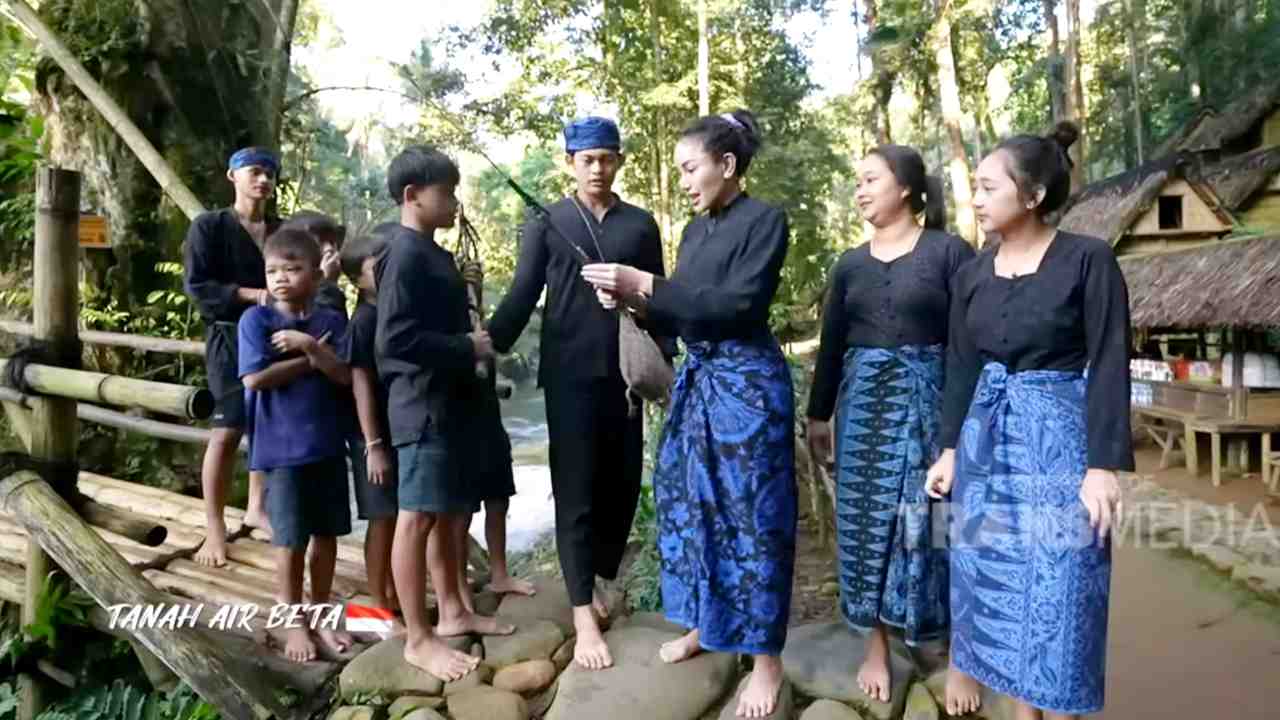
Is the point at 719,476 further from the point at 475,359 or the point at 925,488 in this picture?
the point at 475,359

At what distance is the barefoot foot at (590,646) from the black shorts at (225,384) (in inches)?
75.5

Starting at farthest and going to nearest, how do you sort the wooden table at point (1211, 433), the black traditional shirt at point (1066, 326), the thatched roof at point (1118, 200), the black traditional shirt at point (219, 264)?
the thatched roof at point (1118, 200) → the wooden table at point (1211, 433) → the black traditional shirt at point (219, 264) → the black traditional shirt at point (1066, 326)

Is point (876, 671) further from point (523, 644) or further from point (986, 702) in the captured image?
point (523, 644)

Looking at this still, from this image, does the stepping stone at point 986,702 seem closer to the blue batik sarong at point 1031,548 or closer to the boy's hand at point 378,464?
the blue batik sarong at point 1031,548

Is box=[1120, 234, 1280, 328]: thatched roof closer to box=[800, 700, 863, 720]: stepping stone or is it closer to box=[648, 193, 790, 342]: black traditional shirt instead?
box=[800, 700, 863, 720]: stepping stone

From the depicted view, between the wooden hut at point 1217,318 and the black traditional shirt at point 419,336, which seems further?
the wooden hut at point 1217,318

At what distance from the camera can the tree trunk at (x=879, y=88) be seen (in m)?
16.1

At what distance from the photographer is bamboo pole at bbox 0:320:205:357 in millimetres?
4793

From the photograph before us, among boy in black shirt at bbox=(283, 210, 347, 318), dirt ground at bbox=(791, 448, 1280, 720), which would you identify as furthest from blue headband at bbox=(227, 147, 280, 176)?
dirt ground at bbox=(791, 448, 1280, 720)

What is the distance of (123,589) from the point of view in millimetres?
2992

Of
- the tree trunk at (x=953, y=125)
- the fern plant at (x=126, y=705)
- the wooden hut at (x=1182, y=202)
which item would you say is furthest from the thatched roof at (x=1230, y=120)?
the fern plant at (x=126, y=705)

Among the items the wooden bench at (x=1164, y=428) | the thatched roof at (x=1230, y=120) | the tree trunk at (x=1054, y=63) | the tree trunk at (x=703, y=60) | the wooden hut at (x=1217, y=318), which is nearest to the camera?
the wooden hut at (x=1217, y=318)

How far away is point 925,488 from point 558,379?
3.94ft

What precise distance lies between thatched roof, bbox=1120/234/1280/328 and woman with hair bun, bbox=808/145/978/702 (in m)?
7.05
